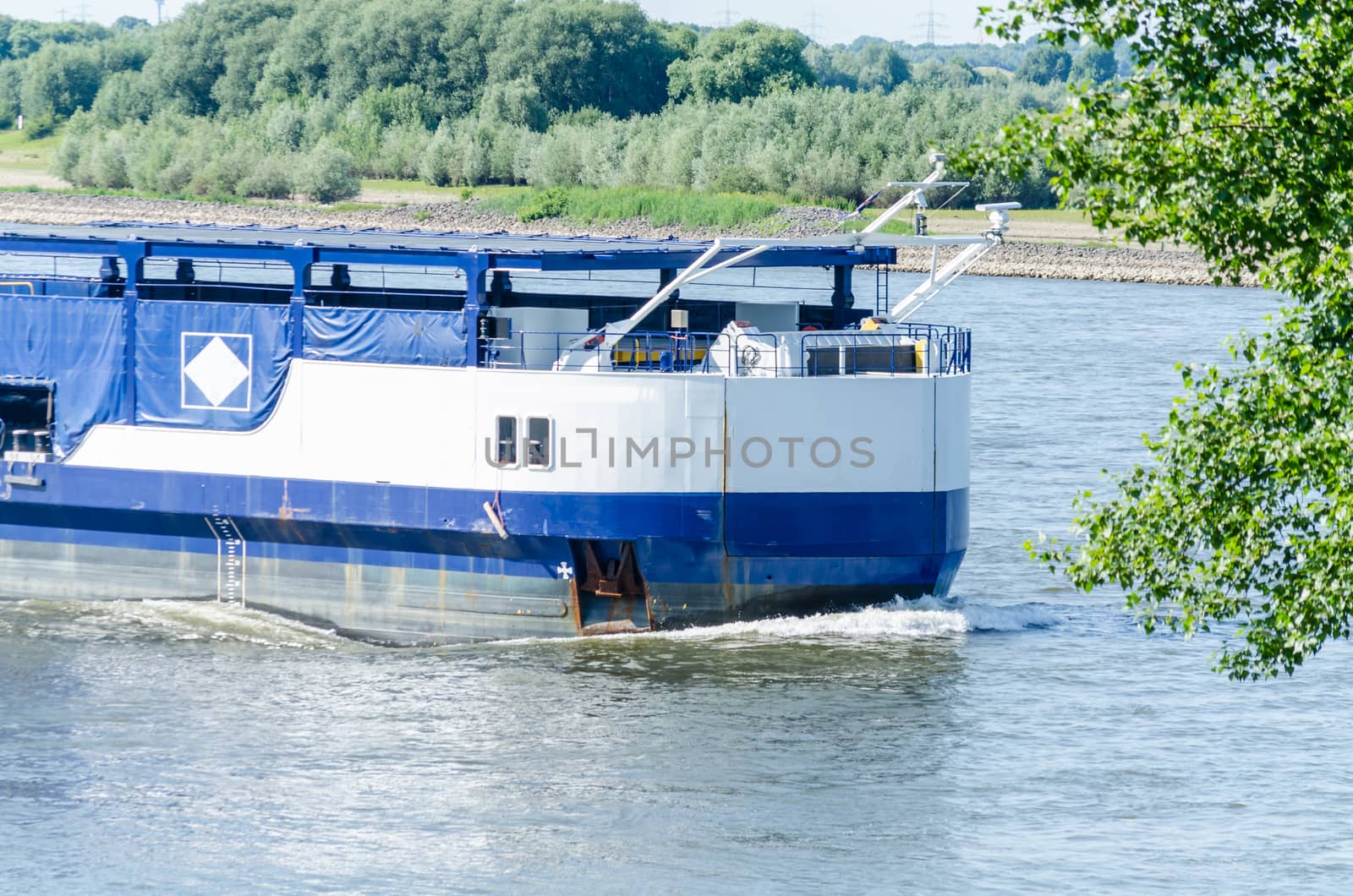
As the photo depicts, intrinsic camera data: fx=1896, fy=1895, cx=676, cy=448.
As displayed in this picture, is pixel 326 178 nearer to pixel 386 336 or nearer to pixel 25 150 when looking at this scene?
pixel 25 150

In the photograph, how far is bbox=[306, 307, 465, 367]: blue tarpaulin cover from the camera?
25.3 metres

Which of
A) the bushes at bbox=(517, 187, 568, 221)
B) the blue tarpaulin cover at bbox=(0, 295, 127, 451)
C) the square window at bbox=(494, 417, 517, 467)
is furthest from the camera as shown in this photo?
the bushes at bbox=(517, 187, 568, 221)

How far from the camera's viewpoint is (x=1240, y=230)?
13.4 meters

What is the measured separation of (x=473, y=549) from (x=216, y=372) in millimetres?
4635

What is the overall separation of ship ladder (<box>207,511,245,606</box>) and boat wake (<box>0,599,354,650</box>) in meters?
0.16

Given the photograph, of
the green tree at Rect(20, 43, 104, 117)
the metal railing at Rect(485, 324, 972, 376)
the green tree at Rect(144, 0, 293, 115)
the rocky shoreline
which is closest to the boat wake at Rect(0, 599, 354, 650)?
the metal railing at Rect(485, 324, 972, 376)

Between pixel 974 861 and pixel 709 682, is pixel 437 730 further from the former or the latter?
pixel 974 861

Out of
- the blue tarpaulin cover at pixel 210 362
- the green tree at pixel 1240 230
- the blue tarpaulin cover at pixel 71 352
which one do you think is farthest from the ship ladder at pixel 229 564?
the green tree at pixel 1240 230

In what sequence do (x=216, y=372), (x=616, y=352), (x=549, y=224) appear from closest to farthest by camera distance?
(x=616, y=352) < (x=216, y=372) < (x=549, y=224)

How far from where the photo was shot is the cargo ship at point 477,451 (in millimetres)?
24266

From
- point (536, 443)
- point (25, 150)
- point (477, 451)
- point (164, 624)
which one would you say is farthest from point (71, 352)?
point (25, 150)

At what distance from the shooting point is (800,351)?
24844 millimetres

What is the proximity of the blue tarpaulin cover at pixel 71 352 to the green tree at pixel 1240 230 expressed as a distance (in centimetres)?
1733

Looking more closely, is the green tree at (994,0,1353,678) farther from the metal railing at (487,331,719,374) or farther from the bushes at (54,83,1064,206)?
the bushes at (54,83,1064,206)
